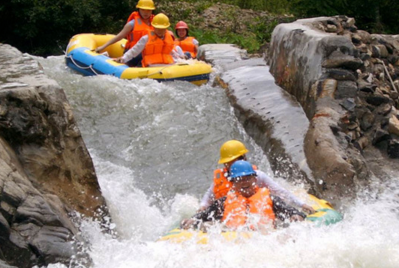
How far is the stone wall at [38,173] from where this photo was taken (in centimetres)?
427

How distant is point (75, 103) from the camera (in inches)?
362

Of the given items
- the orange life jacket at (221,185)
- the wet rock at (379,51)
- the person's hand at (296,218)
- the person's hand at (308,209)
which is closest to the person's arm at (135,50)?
the wet rock at (379,51)

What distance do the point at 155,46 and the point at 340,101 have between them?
14.2 feet

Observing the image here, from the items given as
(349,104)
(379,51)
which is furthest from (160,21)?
(349,104)

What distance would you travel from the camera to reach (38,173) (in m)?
5.20

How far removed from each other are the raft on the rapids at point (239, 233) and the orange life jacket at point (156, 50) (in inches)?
228

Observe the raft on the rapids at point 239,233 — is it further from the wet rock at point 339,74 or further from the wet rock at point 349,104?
the wet rock at point 339,74

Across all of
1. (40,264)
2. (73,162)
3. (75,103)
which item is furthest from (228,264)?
(75,103)

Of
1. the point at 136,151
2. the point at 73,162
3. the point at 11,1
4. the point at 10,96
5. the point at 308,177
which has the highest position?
the point at 10,96

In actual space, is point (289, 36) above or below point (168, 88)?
above

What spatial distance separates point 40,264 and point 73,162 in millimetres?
1504

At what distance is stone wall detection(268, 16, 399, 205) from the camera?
21.0 feet

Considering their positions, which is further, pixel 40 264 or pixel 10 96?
pixel 10 96

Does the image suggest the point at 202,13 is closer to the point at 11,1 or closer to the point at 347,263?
the point at 11,1
